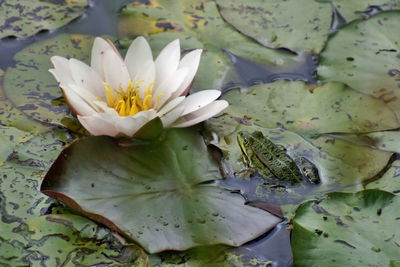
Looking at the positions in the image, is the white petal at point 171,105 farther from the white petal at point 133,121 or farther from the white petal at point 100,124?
the white petal at point 100,124

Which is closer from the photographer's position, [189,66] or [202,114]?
[202,114]

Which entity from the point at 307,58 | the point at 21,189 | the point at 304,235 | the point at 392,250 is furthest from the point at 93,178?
the point at 307,58

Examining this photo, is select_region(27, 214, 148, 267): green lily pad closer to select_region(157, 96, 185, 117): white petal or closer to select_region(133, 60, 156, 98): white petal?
select_region(157, 96, 185, 117): white petal

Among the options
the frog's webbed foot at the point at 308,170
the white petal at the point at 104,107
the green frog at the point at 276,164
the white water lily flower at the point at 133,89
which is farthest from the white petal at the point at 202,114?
the frog's webbed foot at the point at 308,170

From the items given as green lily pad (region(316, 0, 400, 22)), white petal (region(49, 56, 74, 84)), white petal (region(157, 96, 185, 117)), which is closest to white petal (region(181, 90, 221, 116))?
white petal (region(157, 96, 185, 117))

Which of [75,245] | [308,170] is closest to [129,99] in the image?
[75,245]

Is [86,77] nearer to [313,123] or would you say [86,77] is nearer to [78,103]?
[78,103]
